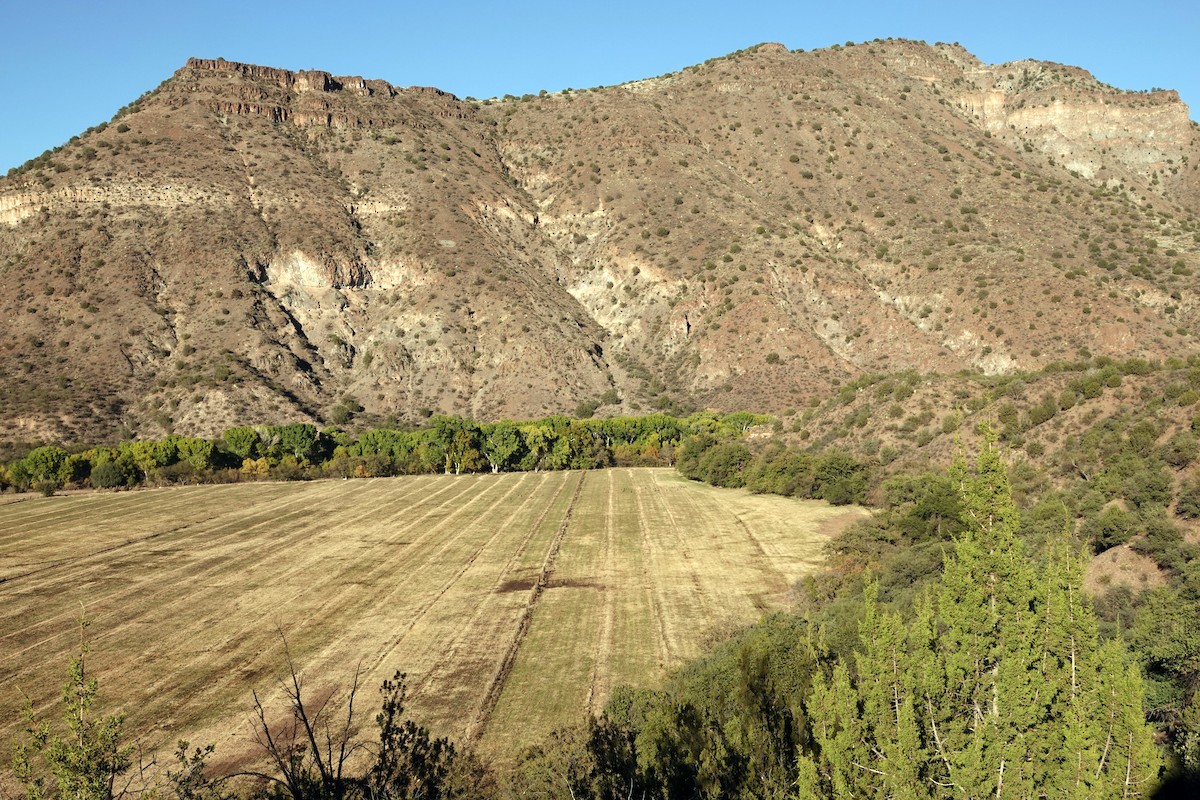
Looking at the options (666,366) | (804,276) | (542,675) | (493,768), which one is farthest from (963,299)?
(493,768)

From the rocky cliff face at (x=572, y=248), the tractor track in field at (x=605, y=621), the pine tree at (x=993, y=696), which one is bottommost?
the tractor track in field at (x=605, y=621)

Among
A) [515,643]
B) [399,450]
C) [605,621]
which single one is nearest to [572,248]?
[399,450]

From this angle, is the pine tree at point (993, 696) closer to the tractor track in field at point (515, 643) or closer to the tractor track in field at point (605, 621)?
the tractor track in field at point (515, 643)

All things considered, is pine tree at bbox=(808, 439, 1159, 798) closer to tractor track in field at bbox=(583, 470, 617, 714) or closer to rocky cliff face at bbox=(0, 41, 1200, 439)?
tractor track in field at bbox=(583, 470, 617, 714)

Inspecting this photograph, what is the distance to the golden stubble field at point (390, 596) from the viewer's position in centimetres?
3080

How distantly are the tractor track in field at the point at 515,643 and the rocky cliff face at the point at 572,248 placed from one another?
54513mm

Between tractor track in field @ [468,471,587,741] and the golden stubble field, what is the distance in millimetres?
137

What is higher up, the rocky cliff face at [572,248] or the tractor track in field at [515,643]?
the rocky cliff face at [572,248]

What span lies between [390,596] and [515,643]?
1106 centimetres

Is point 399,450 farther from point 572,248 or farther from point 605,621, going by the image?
point 605,621

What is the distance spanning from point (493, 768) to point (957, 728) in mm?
14398

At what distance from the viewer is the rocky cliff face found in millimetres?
105125

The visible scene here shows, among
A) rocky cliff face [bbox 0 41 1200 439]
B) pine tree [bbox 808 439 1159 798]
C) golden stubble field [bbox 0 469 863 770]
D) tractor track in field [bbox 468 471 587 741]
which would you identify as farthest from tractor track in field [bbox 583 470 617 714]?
A: rocky cliff face [bbox 0 41 1200 439]

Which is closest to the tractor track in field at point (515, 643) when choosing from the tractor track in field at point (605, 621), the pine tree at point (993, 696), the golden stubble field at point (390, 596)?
the golden stubble field at point (390, 596)
